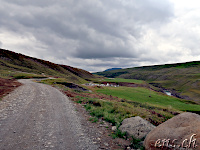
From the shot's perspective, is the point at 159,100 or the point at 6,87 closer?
the point at 6,87

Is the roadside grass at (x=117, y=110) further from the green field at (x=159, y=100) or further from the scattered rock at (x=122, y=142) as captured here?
the green field at (x=159, y=100)

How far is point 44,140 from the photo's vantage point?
27.5 feet

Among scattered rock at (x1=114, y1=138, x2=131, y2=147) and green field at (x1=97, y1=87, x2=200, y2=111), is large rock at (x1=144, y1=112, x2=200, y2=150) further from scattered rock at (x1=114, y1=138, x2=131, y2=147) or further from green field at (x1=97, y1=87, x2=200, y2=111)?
green field at (x1=97, y1=87, x2=200, y2=111)

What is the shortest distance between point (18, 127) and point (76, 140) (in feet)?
17.0

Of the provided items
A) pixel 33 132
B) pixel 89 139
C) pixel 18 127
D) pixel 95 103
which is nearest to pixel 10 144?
pixel 33 132

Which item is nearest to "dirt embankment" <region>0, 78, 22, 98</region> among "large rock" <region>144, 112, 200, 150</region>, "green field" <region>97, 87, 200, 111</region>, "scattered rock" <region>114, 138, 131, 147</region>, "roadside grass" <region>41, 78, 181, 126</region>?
"roadside grass" <region>41, 78, 181, 126</region>

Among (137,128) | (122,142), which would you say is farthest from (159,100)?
(122,142)

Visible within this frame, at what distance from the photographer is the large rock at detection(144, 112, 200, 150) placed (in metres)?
6.24

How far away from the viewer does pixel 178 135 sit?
686 cm

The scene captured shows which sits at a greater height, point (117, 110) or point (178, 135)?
point (178, 135)

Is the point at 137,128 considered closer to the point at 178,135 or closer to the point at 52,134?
the point at 178,135

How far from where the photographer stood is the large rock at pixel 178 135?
6.24m

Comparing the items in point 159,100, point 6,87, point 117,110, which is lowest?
point 159,100

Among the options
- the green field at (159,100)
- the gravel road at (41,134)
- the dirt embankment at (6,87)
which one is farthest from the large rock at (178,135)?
the green field at (159,100)
